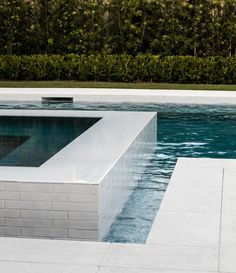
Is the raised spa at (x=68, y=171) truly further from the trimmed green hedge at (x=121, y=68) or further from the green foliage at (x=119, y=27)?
the green foliage at (x=119, y=27)

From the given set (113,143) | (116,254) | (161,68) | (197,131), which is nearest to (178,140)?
(197,131)

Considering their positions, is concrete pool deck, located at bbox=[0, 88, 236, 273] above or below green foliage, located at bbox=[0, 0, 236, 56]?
below

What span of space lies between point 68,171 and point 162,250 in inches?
56.4

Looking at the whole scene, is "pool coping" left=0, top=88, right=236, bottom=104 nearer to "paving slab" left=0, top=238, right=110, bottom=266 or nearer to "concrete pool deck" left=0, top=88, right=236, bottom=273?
"concrete pool deck" left=0, top=88, right=236, bottom=273

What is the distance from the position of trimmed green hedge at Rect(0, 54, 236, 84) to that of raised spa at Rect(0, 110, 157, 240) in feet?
31.1

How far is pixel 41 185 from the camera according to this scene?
18.1 feet

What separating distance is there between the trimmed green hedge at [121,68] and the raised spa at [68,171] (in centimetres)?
948

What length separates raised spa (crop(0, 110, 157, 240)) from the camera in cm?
550

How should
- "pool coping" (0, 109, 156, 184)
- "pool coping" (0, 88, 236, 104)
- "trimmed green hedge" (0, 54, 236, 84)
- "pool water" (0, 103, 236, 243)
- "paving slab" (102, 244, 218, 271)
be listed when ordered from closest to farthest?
"paving slab" (102, 244, 218, 271) → "pool coping" (0, 109, 156, 184) → "pool water" (0, 103, 236, 243) → "pool coping" (0, 88, 236, 104) → "trimmed green hedge" (0, 54, 236, 84)

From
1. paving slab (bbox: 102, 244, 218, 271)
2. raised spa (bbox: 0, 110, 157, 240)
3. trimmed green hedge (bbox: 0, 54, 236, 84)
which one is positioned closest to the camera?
paving slab (bbox: 102, 244, 218, 271)

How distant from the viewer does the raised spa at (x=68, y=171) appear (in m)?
5.50

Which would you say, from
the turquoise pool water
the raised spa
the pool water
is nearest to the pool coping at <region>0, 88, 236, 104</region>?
the pool water

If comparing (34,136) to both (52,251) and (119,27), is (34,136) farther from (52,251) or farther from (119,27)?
(119,27)

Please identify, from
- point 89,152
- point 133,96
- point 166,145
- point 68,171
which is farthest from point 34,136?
point 133,96
